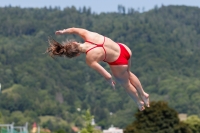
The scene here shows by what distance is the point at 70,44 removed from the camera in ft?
67.1

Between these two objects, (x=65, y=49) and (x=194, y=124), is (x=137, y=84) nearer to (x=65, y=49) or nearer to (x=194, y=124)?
(x=65, y=49)

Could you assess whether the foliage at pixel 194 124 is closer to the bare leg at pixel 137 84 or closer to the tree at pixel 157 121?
the tree at pixel 157 121

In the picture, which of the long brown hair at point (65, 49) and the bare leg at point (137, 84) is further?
the bare leg at point (137, 84)

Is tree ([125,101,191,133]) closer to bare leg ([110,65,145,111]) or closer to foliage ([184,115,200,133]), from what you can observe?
foliage ([184,115,200,133])

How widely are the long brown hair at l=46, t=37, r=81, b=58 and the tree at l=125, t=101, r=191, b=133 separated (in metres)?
66.1

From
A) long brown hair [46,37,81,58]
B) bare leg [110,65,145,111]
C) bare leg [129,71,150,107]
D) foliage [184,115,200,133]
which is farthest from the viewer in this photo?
foliage [184,115,200,133]

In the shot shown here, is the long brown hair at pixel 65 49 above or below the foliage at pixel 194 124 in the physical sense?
above

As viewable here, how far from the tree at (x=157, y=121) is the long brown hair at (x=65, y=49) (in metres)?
66.1

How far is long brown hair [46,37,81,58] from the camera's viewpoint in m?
20.4

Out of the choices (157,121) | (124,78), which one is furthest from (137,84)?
(157,121)

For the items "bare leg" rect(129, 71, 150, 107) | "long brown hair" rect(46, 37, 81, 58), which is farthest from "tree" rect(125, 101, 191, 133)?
"long brown hair" rect(46, 37, 81, 58)

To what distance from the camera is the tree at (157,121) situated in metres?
87.5

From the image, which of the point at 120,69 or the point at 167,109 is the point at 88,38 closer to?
the point at 120,69

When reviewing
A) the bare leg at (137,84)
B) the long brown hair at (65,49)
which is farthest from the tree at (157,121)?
the long brown hair at (65,49)
